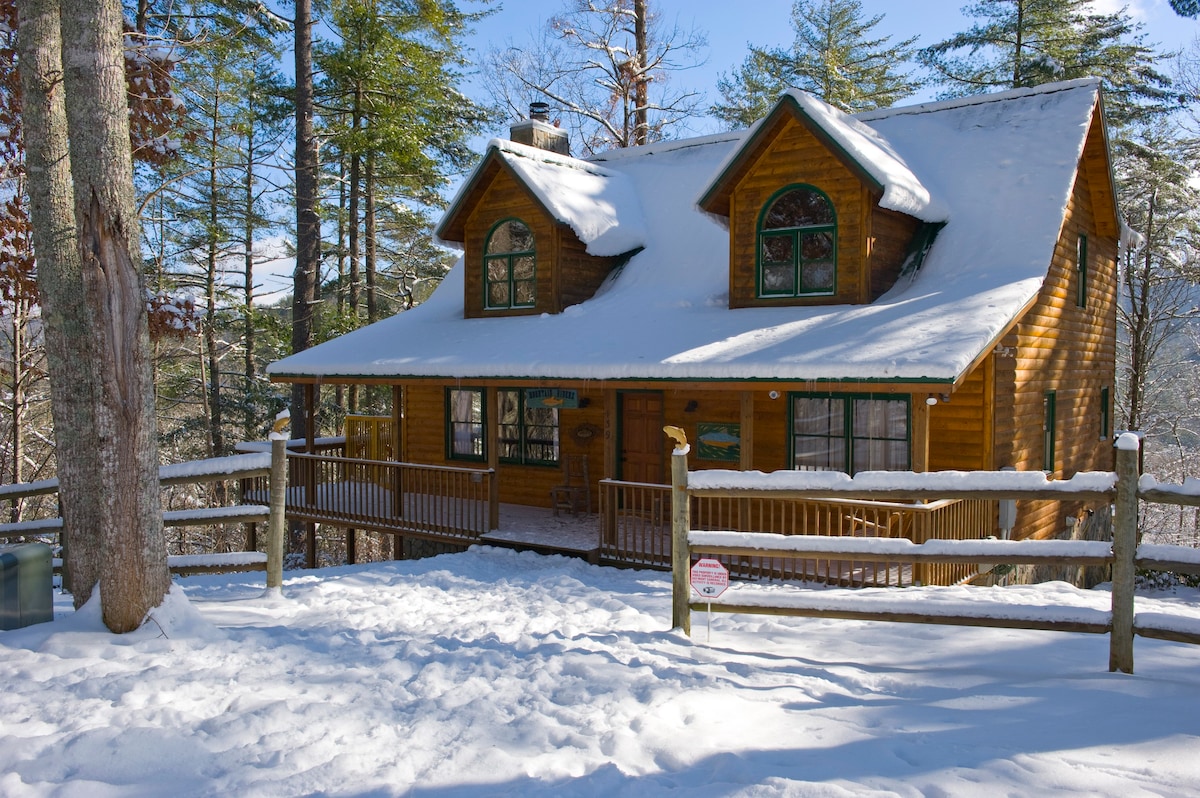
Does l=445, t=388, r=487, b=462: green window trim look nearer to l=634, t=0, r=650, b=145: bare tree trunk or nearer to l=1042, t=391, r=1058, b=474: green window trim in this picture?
l=1042, t=391, r=1058, b=474: green window trim

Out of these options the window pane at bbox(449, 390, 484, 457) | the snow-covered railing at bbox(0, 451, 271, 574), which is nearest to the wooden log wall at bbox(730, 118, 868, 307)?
the window pane at bbox(449, 390, 484, 457)

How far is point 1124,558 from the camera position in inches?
200

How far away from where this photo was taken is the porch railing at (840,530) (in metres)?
9.29

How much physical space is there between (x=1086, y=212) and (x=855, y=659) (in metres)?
12.4

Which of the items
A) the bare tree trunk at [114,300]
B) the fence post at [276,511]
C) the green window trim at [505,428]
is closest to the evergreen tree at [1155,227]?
the green window trim at [505,428]

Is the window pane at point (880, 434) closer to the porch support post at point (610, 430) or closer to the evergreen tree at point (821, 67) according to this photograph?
the porch support post at point (610, 430)

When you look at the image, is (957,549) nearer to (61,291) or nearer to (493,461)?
(61,291)

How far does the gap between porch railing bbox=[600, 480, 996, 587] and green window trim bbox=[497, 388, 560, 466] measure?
329cm

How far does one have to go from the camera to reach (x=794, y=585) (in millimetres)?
9578

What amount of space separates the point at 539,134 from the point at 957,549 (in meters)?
14.5

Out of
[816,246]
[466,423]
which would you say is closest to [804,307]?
[816,246]

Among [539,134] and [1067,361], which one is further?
[539,134]

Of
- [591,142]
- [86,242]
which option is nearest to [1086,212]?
[86,242]

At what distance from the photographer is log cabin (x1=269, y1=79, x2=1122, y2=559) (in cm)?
1098
